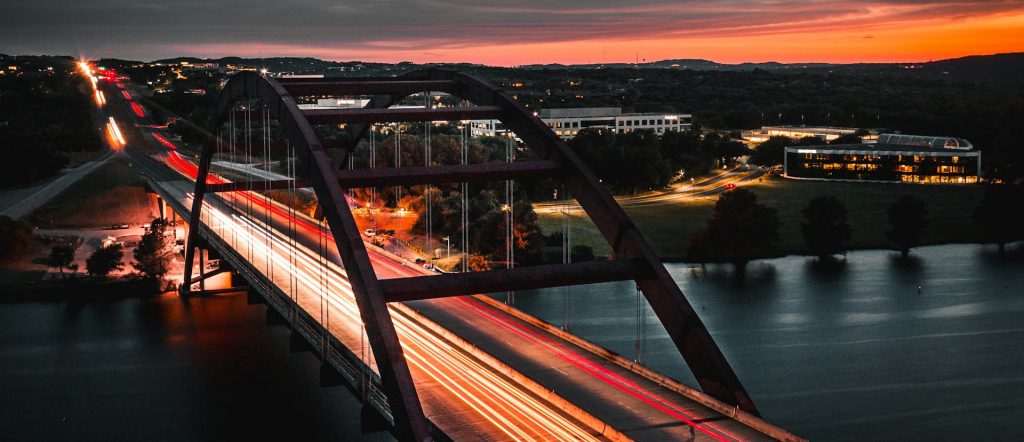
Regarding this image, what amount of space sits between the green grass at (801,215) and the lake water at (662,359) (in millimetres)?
7398

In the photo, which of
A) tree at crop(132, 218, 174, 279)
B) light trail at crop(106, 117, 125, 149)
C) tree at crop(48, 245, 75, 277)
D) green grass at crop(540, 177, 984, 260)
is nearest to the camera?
tree at crop(132, 218, 174, 279)

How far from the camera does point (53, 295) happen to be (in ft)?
123

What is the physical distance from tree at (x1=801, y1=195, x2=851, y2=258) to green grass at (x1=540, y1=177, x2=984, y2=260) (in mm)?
828

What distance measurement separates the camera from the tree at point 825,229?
4447cm

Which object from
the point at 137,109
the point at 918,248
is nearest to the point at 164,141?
the point at 137,109

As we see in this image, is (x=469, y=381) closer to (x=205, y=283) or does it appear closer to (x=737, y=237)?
(x=205, y=283)

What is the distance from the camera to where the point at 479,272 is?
15367mm

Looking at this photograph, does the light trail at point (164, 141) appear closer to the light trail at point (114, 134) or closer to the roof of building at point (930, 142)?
the light trail at point (114, 134)

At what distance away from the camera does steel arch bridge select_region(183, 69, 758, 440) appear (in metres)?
14.0

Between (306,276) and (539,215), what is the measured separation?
24427 millimetres

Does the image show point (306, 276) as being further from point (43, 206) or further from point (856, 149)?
point (856, 149)

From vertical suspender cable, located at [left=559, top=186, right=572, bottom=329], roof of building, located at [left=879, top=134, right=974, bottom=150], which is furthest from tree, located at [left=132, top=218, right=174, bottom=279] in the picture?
roof of building, located at [left=879, top=134, right=974, bottom=150]

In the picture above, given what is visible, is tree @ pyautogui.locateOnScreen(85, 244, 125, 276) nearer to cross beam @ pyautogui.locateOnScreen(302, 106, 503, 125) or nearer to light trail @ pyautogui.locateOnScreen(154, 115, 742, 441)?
light trail @ pyautogui.locateOnScreen(154, 115, 742, 441)

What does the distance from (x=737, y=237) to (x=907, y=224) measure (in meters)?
8.27
